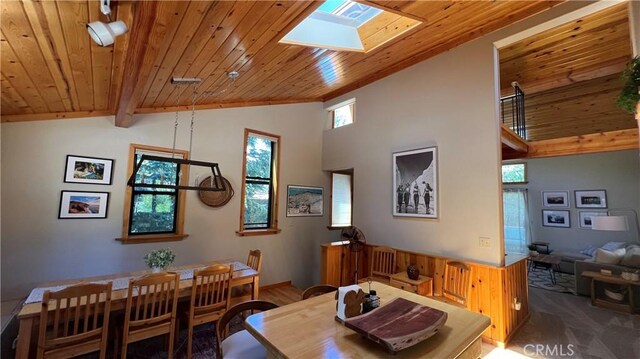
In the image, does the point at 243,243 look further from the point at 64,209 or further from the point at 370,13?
the point at 370,13

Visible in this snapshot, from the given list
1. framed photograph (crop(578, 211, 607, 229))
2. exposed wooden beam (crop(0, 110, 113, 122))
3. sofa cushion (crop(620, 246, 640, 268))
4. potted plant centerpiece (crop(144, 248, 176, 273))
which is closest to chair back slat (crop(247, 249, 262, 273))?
potted plant centerpiece (crop(144, 248, 176, 273))

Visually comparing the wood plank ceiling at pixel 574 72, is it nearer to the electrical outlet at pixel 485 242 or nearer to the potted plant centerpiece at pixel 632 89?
the potted plant centerpiece at pixel 632 89

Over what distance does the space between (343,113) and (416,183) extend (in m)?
2.39

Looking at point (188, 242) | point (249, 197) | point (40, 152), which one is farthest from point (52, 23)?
point (249, 197)

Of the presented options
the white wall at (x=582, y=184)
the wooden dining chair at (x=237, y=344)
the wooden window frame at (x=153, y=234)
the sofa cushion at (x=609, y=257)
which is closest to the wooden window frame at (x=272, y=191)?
the wooden window frame at (x=153, y=234)

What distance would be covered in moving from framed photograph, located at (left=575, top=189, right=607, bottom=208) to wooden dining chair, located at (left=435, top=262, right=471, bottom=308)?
20.1 ft

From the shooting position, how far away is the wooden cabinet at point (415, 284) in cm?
338

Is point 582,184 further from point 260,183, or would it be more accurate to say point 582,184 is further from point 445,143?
point 260,183

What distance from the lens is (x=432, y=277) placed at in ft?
11.7

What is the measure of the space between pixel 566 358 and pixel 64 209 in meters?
5.84

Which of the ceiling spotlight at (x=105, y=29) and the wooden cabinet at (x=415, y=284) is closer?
the ceiling spotlight at (x=105, y=29)

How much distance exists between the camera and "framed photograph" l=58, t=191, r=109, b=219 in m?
3.21

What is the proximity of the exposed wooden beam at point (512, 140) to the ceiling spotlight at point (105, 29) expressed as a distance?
12.8 feet


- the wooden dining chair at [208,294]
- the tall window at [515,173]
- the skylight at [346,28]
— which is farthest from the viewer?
the tall window at [515,173]
